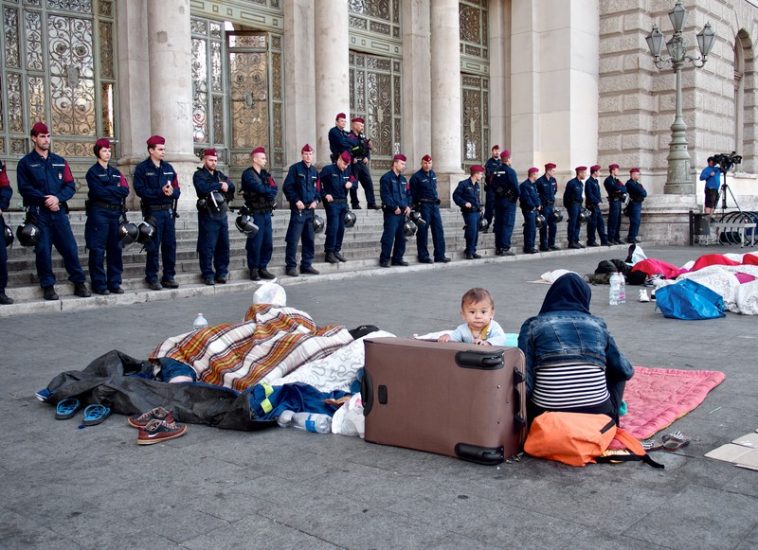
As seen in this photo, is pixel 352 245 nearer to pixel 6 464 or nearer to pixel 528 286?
pixel 528 286

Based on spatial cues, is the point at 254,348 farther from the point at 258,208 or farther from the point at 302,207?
the point at 302,207

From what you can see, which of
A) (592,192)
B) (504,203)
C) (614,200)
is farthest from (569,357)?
(614,200)

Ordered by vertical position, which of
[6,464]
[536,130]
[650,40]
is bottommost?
[6,464]

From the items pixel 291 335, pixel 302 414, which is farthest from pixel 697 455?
pixel 291 335

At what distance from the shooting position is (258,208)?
39.7 feet

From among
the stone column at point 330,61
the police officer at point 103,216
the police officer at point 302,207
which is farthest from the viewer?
the stone column at point 330,61

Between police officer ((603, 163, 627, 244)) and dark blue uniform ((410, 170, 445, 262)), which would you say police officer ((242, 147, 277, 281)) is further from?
police officer ((603, 163, 627, 244))

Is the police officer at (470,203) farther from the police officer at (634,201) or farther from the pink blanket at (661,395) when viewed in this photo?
the pink blanket at (661,395)

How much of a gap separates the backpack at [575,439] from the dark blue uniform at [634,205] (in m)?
17.0

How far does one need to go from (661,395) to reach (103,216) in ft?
24.0

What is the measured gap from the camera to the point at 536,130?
75.8 ft

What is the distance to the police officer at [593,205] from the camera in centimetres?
1922

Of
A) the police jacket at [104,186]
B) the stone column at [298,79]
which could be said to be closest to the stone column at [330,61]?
the stone column at [298,79]

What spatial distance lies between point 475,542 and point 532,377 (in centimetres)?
137
